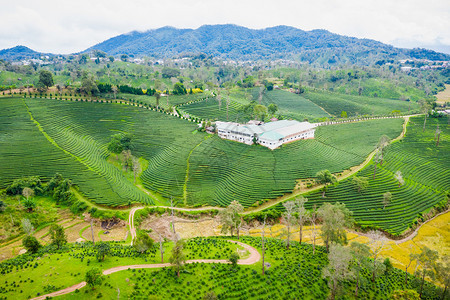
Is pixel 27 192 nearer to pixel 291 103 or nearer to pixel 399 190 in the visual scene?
pixel 399 190

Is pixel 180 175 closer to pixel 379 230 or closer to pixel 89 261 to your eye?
pixel 89 261

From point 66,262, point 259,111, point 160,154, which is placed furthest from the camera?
point 259,111

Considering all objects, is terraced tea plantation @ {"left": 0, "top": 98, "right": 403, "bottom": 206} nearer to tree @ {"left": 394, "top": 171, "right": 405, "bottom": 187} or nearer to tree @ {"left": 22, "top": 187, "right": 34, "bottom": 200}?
tree @ {"left": 22, "top": 187, "right": 34, "bottom": 200}

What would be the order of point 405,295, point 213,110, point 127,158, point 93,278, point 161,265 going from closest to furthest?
1. point 93,278
2. point 405,295
3. point 161,265
4. point 127,158
5. point 213,110

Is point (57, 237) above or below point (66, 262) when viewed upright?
above

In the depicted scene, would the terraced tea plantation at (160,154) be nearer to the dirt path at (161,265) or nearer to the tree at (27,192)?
the tree at (27,192)

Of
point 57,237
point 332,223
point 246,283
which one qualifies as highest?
point 332,223

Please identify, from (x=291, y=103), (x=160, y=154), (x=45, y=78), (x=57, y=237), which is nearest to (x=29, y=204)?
(x=57, y=237)
